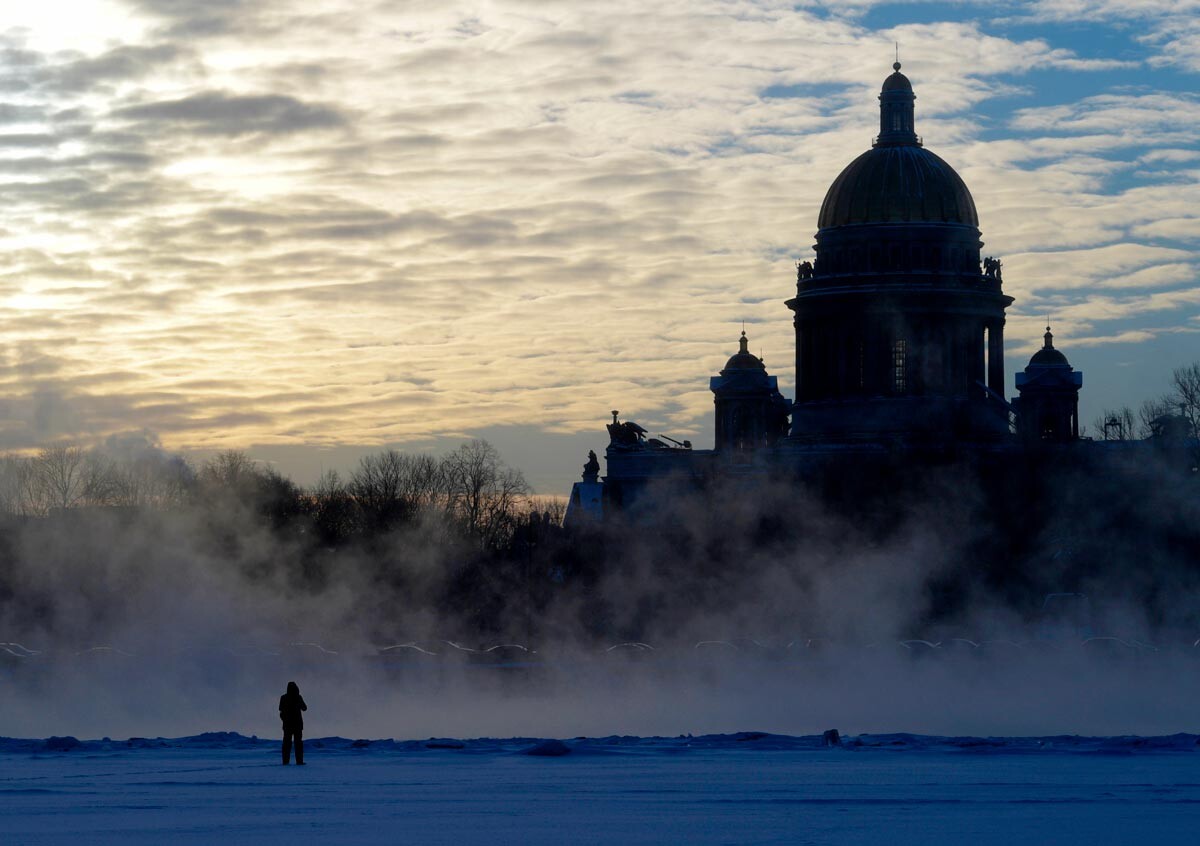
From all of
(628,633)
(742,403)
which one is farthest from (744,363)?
(628,633)

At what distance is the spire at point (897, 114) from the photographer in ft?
376

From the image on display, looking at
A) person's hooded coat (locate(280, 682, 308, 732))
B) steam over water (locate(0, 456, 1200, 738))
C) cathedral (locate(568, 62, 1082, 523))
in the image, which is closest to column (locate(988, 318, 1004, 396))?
cathedral (locate(568, 62, 1082, 523))

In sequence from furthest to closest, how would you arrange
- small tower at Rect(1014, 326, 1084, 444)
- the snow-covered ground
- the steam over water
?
1. small tower at Rect(1014, 326, 1084, 444)
2. the steam over water
3. the snow-covered ground

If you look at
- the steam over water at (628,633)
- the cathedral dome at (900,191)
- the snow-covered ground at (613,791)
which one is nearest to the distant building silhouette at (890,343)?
the cathedral dome at (900,191)

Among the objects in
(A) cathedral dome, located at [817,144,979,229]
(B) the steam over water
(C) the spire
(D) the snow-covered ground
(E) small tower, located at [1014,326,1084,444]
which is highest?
(C) the spire

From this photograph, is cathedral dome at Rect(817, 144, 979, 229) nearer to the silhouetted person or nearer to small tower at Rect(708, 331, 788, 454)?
small tower at Rect(708, 331, 788, 454)

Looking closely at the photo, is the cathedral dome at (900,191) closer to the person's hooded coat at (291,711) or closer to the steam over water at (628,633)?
the steam over water at (628,633)

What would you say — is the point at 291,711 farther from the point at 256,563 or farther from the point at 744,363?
the point at 744,363

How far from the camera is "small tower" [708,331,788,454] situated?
115 metres

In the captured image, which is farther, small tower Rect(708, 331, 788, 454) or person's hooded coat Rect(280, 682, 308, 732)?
small tower Rect(708, 331, 788, 454)

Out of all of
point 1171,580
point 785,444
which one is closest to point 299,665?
point 1171,580

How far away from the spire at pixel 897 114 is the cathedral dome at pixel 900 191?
650mm

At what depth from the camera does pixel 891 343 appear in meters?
114

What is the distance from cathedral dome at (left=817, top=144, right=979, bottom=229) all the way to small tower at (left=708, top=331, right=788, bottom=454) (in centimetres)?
922
